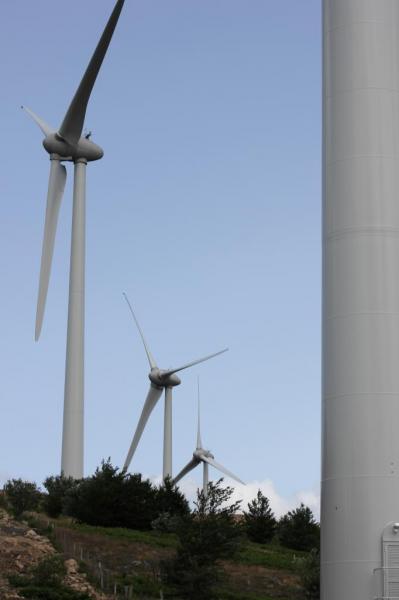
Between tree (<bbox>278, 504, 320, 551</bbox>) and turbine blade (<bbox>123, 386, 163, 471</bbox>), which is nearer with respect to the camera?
tree (<bbox>278, 504, 320, 551</bbox>)

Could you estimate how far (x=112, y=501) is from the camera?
71688 millimetres

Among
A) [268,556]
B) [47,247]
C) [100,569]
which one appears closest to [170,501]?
[268,556]

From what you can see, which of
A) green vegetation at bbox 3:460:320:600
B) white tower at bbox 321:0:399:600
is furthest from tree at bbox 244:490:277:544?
white tower at bbox 321:0:399:600

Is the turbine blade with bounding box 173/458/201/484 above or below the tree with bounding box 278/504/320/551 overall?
above

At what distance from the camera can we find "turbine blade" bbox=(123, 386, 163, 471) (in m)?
89.1

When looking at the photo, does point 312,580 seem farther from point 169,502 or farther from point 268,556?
point 169,502

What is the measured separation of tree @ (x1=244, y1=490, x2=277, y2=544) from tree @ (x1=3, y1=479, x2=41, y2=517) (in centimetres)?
1842

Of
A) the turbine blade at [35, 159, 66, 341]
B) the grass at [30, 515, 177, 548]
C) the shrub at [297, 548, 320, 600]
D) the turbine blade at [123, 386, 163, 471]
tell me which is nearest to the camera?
the shrub at [297, 548, 320, 600]

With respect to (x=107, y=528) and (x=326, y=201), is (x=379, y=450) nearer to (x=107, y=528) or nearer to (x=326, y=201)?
(x=326, y=201)

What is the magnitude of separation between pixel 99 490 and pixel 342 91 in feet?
149

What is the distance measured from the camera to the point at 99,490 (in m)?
71.8

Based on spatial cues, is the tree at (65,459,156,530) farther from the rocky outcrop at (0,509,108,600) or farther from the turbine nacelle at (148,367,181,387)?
the turbine nacelle at (148,367,181,387)

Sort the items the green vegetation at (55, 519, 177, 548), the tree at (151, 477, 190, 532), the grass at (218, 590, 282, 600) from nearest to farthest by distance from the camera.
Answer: the grass at (218, 590, 282, 600) < the green vegetation at (55, 519, 177, 548) < the tree at (151, 477, 190, 532)

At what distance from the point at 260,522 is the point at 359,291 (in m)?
55.3
